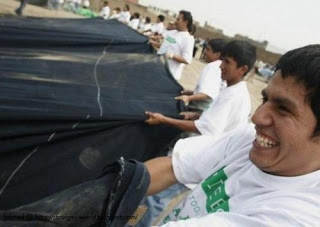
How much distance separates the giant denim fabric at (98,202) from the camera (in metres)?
1.06

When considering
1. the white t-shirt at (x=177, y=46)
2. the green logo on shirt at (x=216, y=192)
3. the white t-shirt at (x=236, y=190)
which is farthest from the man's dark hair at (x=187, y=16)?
the green logo on shirt at (x=216, y=192)

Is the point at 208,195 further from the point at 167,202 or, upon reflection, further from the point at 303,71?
the point at 167,202

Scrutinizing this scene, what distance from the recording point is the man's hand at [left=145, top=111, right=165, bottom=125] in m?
2.30

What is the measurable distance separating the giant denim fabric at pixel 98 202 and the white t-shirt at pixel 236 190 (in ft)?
0.69

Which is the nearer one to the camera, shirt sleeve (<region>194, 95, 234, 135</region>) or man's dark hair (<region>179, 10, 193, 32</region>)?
shirt sleeve (<region>194, 95, 234, 135</region>)

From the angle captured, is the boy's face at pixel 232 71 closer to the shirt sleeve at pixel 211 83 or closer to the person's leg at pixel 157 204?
the shirt sleeve at pixel 211 83

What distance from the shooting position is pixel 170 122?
240 centimetres

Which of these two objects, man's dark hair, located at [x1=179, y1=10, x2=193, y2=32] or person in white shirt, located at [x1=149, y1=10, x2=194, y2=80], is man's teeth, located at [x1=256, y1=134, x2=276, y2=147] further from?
man's dark hair, located at [x1=179, y1=10, x2=193, y2=32]

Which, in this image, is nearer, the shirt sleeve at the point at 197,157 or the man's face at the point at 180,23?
the shirt sleeve at the point at 197,157

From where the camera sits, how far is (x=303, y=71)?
1.09 meters

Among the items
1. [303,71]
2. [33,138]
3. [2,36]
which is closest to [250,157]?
[303,71]

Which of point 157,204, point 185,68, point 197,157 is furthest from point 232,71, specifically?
point 185,68

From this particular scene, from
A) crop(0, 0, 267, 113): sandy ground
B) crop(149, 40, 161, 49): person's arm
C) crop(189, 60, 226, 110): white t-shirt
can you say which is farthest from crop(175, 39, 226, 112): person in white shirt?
crop(0, 0, 267, 113): sandy ground

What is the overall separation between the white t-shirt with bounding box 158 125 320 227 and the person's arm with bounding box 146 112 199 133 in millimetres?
756
